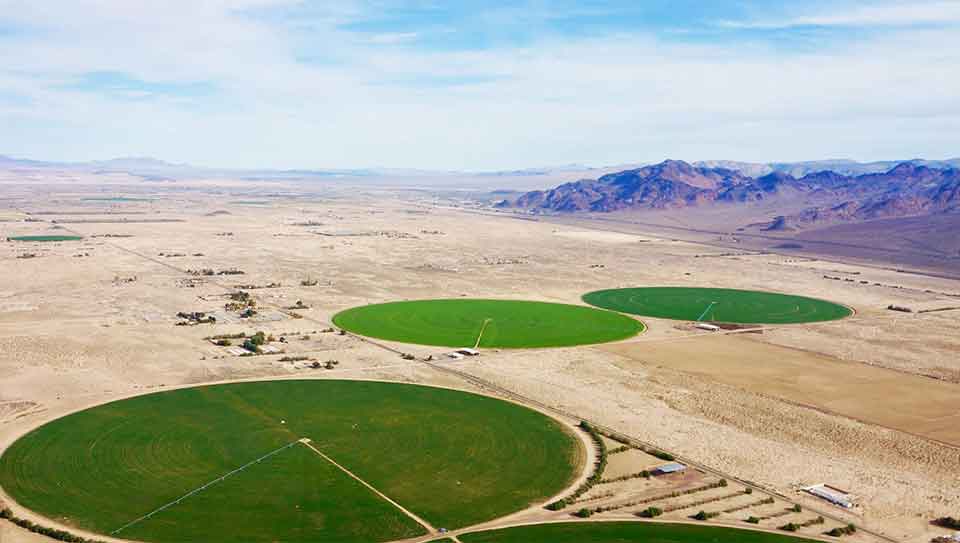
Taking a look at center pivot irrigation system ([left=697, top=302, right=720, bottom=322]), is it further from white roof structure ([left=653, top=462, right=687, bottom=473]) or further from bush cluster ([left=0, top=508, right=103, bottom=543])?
bush cluster ([left=0, top=508, right=103, bottom=543])

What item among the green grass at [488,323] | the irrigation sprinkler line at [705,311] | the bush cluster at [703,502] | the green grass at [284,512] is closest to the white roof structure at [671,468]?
the bush cluster at [703,502]

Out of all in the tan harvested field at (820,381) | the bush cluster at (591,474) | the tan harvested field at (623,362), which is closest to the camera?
the bush cluster at (591,474)

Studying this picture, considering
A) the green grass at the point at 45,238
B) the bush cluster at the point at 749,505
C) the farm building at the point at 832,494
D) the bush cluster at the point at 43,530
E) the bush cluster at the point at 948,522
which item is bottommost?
the bush cluster at the point at 43,530

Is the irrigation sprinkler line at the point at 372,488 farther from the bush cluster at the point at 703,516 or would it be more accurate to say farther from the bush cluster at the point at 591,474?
the bush cluster at the point at 703,516

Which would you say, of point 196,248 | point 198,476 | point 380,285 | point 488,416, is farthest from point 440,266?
point 198,476

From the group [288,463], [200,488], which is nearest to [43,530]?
[200,488]

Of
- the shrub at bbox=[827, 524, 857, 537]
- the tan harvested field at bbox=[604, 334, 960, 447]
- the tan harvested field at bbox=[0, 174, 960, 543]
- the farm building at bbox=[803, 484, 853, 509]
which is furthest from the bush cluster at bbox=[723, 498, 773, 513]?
the tan harvested field at bbox=[604, 334, 960, 447]

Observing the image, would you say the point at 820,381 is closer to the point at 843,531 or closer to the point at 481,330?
the point at 843,531
